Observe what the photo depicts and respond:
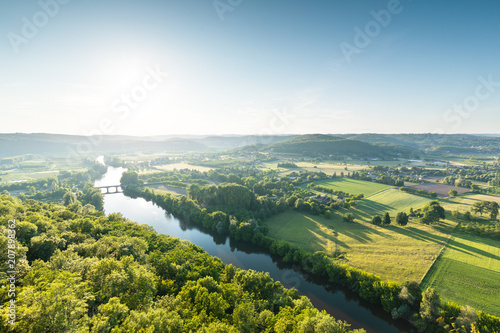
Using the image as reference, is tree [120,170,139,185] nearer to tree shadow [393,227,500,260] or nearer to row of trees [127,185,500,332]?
row of trees [127,185,500,332]

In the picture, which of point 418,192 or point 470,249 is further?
point 418,192

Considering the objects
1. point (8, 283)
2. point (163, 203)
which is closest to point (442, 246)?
point (8, 283)

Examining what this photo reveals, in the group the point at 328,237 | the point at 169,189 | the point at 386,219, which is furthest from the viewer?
the point at 169,189

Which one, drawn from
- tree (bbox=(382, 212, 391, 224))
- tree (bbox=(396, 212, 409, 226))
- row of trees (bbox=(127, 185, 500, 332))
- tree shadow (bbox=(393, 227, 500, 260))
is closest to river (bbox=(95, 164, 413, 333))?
row of trees (bbox=(127, 185, 500, 332))

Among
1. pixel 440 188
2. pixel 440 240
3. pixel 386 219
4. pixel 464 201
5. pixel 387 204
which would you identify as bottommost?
pixel 440 240

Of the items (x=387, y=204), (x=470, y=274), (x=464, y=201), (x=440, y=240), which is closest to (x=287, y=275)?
(x=470, y=274)

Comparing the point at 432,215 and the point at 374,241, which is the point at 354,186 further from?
the point at 374,241

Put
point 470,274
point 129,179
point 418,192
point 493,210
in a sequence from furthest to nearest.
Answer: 1. point 129,179
2. point 418,192
3. point 493,210
4. point 470,274

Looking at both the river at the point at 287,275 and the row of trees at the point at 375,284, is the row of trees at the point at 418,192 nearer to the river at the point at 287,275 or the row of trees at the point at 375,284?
the row of trees at the point at 375,284
